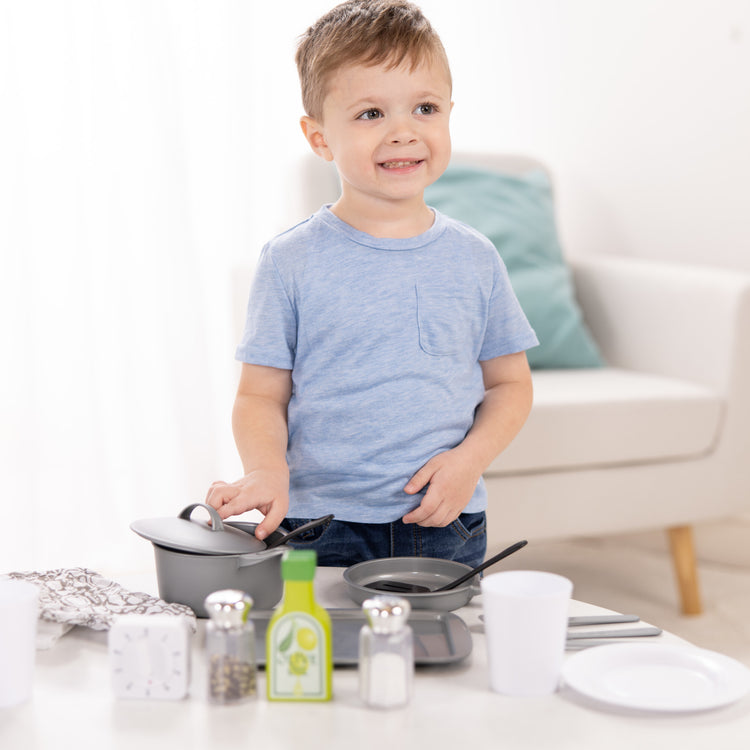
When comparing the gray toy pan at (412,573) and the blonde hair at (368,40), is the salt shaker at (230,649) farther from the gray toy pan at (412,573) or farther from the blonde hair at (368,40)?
the blonde hair at (368,40)

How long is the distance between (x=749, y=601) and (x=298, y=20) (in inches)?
68.1

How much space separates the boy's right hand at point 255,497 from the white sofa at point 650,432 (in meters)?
0.81

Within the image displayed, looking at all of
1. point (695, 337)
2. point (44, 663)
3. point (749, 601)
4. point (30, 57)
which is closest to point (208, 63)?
point (30, 57)

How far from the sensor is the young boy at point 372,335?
43.9 inches

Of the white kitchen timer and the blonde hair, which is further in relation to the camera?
the blonde hair

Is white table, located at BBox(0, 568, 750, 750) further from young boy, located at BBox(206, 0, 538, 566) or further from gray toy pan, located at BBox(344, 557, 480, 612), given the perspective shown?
young boy, located at BBox(206, 0, 538, 566)

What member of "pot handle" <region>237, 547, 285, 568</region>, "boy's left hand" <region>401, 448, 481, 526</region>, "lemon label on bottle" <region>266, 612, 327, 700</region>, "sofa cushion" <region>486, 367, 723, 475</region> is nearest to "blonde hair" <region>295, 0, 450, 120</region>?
"boy's left hand" <region>401, 448, 481, 526</region>

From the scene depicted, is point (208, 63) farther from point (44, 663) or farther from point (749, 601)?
point (44, 663)

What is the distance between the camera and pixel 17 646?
2.45 ft

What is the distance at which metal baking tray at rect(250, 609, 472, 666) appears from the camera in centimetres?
81

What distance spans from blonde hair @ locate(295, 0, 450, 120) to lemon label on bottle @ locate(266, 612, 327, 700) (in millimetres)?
622

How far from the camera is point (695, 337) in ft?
6.78

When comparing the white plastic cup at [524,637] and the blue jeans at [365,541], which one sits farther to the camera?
the blue jeans at [365,541]

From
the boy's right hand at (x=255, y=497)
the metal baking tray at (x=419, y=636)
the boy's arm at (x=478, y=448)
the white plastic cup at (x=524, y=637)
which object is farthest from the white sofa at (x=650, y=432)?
the white plastic cup at (x=524, y=637)
